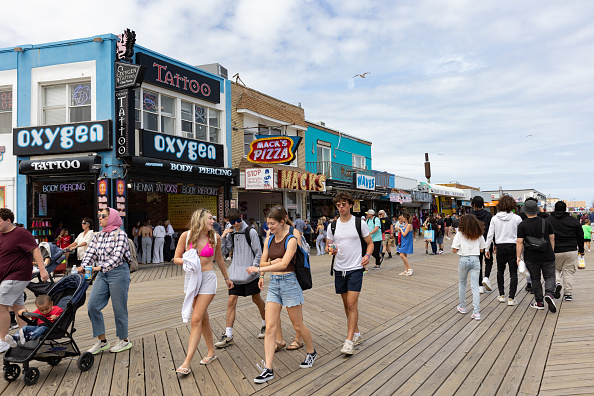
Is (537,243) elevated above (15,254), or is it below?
below

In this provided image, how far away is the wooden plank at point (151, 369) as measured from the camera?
13.9 feet

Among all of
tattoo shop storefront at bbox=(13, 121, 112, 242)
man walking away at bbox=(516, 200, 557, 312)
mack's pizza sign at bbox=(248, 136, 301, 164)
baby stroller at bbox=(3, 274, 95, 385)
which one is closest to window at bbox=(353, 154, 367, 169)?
mack's pizza sign at bbox=(248, 136, 301, 164)

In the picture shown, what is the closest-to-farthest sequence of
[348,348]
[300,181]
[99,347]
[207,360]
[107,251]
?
[207,360]
[348,348]
[107,251]
[99,347]
[300,181]

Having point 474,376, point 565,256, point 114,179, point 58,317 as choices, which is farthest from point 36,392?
point 114,179

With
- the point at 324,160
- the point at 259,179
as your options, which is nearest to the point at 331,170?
the point at 324,160

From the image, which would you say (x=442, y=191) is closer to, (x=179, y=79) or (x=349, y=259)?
(x=179, y=79)

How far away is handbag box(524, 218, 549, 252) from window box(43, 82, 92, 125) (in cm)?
1399

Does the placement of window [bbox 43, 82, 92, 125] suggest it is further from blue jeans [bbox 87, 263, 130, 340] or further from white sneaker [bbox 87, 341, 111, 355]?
white sneaker [bbox 87, 341, 111, 355]

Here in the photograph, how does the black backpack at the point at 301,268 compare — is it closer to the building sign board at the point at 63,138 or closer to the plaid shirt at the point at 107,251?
the plaid shirt at the point at 107,251

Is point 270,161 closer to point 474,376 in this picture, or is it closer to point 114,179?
point 114,179

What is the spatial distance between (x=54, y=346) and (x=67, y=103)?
42.3ft

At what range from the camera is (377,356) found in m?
5.09

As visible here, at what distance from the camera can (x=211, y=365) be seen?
486 cm

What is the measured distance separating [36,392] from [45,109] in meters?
13.9
